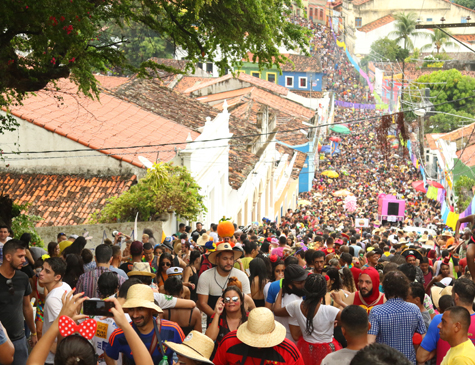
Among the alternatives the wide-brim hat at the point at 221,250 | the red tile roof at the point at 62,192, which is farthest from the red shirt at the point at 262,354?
the red tile roof at the point at 62,192

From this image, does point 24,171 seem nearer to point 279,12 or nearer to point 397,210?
point 279,12

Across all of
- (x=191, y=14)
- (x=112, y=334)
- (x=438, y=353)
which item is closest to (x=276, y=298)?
(x=438, y=353)

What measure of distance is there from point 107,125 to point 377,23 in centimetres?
8226

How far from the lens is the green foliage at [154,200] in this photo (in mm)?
15414

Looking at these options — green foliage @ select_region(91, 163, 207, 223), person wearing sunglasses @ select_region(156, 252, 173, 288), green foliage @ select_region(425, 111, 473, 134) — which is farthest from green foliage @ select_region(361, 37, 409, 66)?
person wearing sunglasses @ select_region(156, 252, 173, 288)

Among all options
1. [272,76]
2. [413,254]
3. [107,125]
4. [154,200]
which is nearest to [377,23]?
[272,76]

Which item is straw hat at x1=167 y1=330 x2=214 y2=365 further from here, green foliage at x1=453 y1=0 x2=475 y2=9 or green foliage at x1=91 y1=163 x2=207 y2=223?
green foliage at x1=453 y1=0 x2=475 y2=9

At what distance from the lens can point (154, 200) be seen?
15.8m

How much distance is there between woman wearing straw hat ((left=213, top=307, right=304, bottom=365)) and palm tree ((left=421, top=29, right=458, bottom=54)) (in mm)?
83360

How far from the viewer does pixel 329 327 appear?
17.1 feet

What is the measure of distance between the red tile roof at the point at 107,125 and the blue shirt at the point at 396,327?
12054 millimetres

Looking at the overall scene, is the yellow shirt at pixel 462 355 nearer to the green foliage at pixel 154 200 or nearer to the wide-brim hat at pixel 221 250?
the wide-brim hat at pixel 221 250

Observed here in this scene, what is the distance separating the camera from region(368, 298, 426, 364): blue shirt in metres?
5.03

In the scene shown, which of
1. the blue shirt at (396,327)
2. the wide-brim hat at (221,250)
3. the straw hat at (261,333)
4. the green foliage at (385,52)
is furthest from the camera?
the green foliage at (385,52)
